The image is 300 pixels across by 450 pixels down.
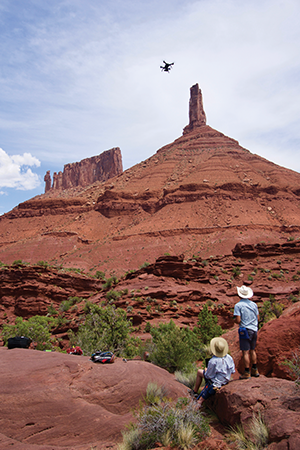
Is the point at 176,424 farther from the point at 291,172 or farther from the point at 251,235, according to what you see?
the point at 291,172

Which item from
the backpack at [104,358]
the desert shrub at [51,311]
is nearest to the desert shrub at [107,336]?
the backpack at [104,358]

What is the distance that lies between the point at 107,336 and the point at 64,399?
10.1 meters

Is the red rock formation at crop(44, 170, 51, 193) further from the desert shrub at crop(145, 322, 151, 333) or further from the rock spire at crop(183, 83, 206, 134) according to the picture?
the desert shrub at crop(145, 322, 151, 333)

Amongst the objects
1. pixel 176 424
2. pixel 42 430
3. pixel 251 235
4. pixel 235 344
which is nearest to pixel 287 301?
pixel 235 344

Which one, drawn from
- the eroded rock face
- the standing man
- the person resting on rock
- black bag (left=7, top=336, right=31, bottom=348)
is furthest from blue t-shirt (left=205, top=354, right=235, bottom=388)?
black bag (left=7, top=336, right=31, bottom=348)

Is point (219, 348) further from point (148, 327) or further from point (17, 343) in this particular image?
point (148, 327)

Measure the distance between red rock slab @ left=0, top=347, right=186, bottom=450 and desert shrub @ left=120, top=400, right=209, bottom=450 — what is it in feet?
1.42

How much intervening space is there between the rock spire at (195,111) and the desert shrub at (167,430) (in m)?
120

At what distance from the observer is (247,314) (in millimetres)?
6168

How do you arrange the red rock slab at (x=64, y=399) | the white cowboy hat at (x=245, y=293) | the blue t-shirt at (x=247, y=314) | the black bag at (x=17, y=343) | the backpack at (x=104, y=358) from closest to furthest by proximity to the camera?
the red rock slab at (x=64, y=399) → the blue t-shirt at (x=247, y=314) → the backpack at (x=104, y=358) → the white cowboy hat at (x=245, y=293) → the black bag at (x=17, y=343)

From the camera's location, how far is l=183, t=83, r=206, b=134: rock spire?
383 ft

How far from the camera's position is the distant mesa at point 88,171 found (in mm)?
151750

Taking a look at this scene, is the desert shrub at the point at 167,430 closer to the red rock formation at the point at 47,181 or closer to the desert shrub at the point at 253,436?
the desert shrub at the point at 253,436

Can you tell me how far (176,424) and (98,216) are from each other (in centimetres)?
7433
